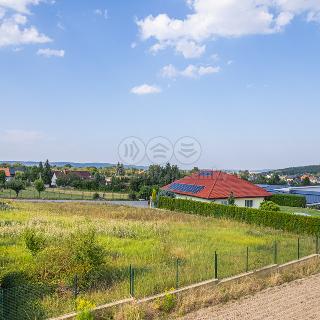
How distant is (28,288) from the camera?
1012 cm

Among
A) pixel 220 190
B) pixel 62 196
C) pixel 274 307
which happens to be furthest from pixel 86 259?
pixel 62 196

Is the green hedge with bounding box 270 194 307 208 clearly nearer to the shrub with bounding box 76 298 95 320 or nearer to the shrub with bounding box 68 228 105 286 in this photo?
the shrub with bounding box 68 228 105 286

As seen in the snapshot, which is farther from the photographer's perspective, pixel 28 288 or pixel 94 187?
pixel 94 187

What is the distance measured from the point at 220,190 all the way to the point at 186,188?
530 cm

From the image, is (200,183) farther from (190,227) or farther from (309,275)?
(309,275)

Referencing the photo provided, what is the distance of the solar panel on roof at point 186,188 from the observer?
40.2 meters

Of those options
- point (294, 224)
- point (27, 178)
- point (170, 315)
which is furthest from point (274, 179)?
point (170, 315)

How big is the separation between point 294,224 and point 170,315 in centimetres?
1616

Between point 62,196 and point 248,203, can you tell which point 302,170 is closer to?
point 62,196

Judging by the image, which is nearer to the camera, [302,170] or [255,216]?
[255,216]

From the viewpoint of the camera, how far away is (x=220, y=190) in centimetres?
3838

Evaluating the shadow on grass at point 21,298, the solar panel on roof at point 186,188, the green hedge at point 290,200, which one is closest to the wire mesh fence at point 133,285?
the shadow on grass at point 21,298


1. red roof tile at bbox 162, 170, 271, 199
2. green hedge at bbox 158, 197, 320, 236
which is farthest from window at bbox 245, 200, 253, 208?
green hedge at bbox 158, 197, 320, 236

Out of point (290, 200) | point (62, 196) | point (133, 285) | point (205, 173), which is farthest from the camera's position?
point (62, 196)
